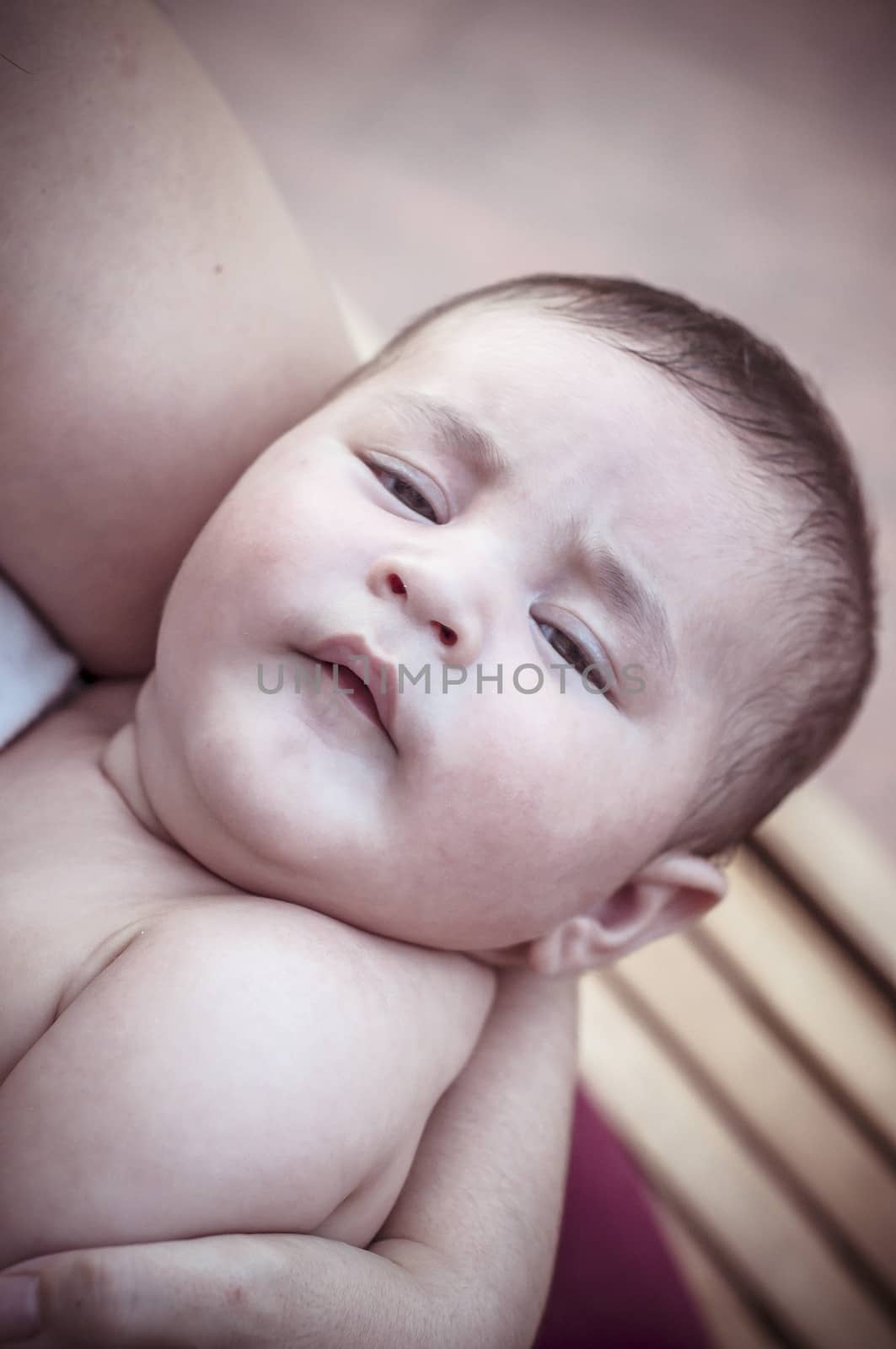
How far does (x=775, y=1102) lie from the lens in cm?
145

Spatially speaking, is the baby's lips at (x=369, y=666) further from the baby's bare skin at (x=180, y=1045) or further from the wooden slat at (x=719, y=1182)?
the wooden slat at (x=719, y=1182)

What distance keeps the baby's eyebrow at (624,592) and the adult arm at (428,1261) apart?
0.39 metres

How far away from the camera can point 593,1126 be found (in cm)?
130

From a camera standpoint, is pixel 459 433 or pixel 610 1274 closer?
pixel 459 433

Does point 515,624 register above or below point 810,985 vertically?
above

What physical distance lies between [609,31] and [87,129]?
2.36 meters

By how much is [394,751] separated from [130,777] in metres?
0.23

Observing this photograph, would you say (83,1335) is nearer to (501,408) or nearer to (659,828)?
(659,828)

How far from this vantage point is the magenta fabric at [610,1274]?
1.12 metres

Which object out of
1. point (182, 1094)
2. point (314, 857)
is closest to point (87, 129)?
point (314, 857)

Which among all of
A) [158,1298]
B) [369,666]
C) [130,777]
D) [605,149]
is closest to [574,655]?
[369,666]

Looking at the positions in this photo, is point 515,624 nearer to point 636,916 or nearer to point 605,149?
point 636,916

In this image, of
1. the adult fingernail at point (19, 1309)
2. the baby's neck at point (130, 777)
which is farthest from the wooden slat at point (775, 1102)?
the adult fingernail at point (19, 1309)

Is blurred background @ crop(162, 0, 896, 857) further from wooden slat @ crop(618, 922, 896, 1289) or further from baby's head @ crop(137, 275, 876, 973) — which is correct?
baby's head @ crop(137, 275, 876, 973)
